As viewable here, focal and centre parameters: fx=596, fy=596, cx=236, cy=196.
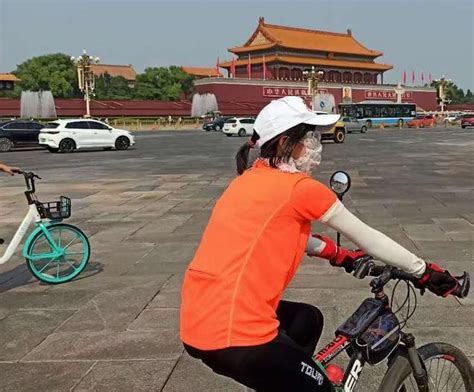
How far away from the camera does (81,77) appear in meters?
50.8

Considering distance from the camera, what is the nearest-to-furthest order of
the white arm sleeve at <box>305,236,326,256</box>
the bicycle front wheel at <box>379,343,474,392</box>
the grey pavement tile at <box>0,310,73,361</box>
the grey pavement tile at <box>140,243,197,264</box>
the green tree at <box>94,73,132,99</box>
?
the bicycle front wheel at <box>379,343,474,392</box>, the white arm sleeve at <box>305,236,326,256</box>, the grey pavement tile at <box>0,310,73,361</box>, the grey pavement tile at <box>140,243,197,264</box>, the green tree at <box>94,73,132,99</box>

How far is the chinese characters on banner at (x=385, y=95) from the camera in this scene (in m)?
78.0

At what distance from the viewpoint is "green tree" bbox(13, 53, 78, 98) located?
2963 inches

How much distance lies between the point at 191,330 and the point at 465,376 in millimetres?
1239

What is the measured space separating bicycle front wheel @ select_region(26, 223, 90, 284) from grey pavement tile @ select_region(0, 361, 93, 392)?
179 cm

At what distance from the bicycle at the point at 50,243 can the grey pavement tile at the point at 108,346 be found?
138cm

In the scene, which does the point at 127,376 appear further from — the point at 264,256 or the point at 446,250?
the point at 446,250

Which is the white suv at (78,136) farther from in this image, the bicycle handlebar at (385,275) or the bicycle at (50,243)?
the bicycle handlebar at (385,275)

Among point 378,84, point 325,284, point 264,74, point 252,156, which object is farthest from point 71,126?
point 378,84

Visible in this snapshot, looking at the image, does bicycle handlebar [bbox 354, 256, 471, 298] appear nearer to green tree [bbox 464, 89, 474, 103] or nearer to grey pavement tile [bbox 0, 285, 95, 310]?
grey pavement tile [bbox 0, 285, 95, 310]

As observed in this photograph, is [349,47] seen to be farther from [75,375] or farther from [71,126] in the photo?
[75,375]

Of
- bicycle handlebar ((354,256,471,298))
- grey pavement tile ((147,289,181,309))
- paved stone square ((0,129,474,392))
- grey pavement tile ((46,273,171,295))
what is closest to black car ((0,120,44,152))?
paved stone square ((0,129,474,392))

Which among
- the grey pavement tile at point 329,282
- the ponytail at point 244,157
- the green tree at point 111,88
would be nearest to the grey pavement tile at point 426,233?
the grey pavement tile at point 329,282

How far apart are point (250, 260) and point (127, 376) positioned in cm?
186
